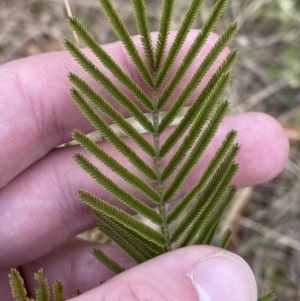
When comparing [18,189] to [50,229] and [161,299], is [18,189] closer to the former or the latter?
[50,229]

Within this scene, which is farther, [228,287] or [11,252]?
[11,252]

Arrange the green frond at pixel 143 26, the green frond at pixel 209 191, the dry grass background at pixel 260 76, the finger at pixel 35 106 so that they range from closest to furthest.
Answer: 1. the green frond at pixel 143 26
2. the green frond at pixel 209 191
3. the finger at pixel 35 106
4. the dry grass background at pixel 260 76

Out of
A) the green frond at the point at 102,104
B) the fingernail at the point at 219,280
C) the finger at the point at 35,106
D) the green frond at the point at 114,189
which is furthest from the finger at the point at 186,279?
the finger at the point at 35,106

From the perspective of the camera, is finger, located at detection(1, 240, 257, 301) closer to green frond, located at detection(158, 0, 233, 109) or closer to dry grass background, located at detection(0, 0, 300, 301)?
green frond, located at detection(158, 0, 233, 109)

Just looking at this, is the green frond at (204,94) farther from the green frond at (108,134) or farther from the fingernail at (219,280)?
the fingernail at (219,280)

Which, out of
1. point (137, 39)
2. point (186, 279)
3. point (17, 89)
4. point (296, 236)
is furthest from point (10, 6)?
point (186, 279)
